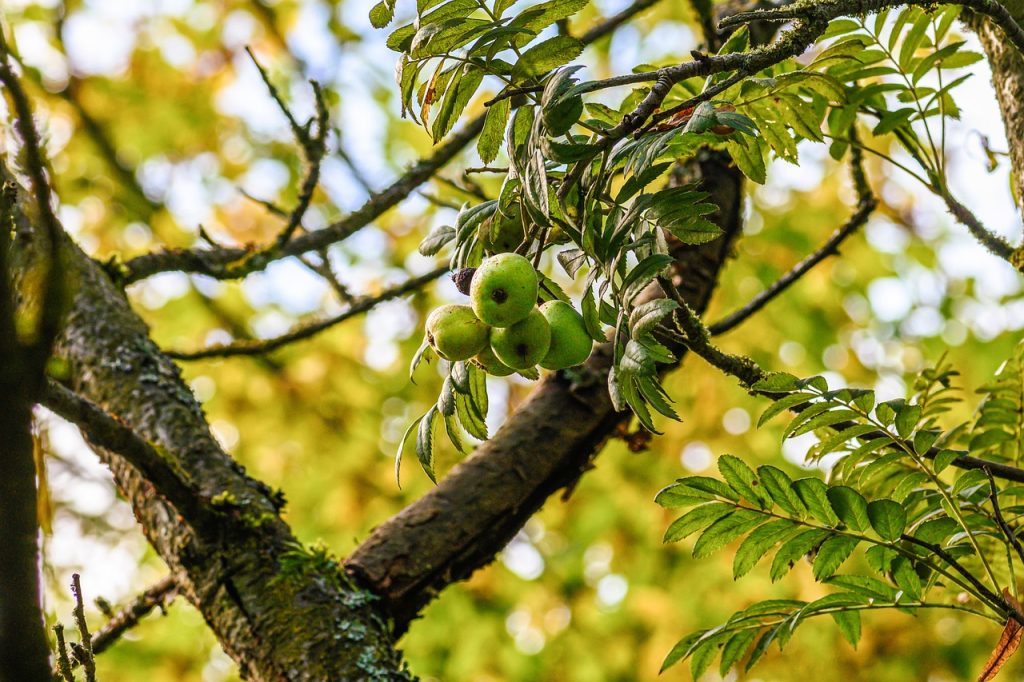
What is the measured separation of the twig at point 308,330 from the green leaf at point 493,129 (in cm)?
112

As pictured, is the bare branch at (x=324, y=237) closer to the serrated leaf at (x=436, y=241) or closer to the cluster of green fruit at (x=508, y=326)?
the serrated leaf at (x=436, y=241)

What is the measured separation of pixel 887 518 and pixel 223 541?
122cm

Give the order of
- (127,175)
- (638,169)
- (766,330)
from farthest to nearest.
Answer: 1. (127,175)
2. (766,330)
3. (638,169)

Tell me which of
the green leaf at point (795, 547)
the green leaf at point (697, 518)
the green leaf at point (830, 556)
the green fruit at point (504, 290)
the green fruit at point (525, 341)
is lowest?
the green leaf at point (830, 556)

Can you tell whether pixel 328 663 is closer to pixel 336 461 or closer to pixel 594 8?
pixel 594 8

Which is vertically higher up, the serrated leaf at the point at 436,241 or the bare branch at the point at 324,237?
the bare branch at the point at 324,237

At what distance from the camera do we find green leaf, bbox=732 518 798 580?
1.30m

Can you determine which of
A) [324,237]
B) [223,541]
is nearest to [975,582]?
[223,541]

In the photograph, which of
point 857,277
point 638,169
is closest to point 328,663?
point 638,169

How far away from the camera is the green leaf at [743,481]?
1285mm

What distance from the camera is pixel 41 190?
2.32ft

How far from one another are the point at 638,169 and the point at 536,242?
0.69 ft

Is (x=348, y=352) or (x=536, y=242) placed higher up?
(x=348, y=352)

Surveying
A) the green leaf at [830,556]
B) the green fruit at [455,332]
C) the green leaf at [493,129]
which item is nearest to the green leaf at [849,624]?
the green leaf at [830,556]
